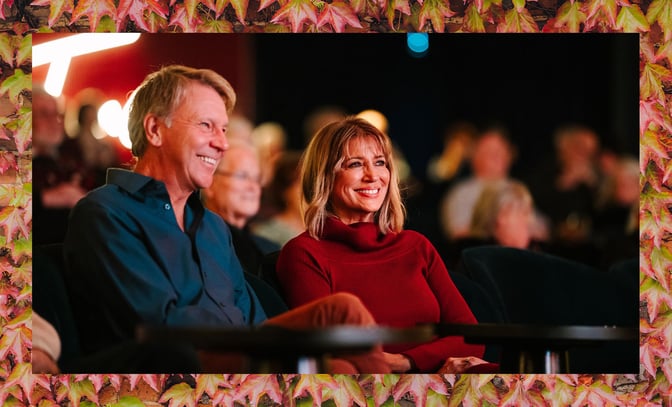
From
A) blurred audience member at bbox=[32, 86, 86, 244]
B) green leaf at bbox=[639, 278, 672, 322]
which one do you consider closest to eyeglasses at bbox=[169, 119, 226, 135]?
blurred audience member at bbox=[32, 86, 86, 244]

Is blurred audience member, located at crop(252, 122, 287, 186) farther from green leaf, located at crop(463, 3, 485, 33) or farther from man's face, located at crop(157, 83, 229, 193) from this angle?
green leaf, located at crop(463, 3, 485, 33)

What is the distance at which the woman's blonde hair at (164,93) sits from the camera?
3809mm

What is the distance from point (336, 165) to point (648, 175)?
1121 mm

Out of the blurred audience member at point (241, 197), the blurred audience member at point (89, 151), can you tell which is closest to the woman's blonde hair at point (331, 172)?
the blurred audience member at point (241, 197)

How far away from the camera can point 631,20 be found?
152 inches

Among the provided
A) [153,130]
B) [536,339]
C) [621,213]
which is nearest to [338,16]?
[153,130]

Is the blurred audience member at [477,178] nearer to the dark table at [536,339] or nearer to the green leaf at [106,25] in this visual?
the dark table at [536,339]

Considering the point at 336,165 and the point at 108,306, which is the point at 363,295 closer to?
the point at 336,165

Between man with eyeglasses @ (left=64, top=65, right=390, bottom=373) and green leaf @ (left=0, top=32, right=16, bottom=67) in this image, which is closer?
man with eyeglasses @ (left=64, top=65, right=390, bottom=373)

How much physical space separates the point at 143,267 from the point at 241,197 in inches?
17.4

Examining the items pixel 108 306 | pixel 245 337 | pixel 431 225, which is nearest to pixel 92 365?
pixel 108 306

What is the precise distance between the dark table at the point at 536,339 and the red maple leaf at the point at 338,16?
44.4 inches

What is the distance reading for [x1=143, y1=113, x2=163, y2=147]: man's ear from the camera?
3.79 metres

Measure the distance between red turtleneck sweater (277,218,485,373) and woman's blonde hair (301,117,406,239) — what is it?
1.6 inches
